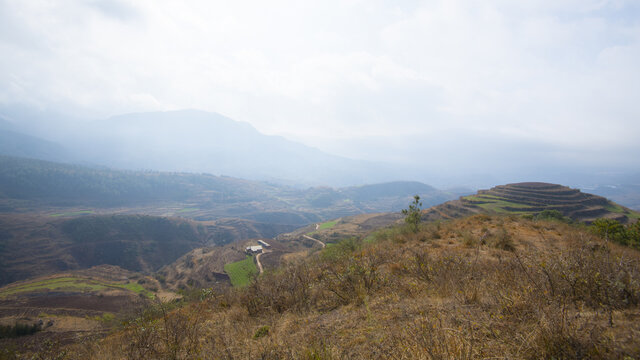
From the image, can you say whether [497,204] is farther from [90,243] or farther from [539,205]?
[90,243]

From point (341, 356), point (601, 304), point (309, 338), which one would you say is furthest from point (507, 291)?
point (309, 338)

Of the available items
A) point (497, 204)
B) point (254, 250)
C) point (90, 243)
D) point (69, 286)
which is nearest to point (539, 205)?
point (497, 204)

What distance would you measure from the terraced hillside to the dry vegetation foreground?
6402 cm

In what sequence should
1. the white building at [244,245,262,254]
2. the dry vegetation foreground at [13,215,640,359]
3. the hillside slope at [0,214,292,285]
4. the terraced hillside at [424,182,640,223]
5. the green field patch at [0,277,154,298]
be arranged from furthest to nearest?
the hillside slope at [0,214,292,285] < the white building at [244,245,262,254] < the terraced hillside at [424,182,640,223] < the green field patch at [0,277,154,298] < the dry vegetation foreground at [13,215,640,359]

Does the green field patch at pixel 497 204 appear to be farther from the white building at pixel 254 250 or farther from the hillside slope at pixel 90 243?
the hillside slope at pixel 90 243

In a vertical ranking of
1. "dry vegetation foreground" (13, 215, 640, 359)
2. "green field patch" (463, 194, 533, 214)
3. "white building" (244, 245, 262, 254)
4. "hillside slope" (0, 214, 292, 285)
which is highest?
"dry vegetation foreground" (13, 215, 640, 359)

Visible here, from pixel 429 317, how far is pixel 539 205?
80.5m

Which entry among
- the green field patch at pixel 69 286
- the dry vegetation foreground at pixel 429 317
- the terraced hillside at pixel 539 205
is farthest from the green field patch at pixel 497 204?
the green field patch at pixel 69 286

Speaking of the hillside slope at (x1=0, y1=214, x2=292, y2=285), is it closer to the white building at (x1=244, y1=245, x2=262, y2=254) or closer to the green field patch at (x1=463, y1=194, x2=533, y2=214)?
the white building at (x1=244, y1=245, x2=262, y2=254)

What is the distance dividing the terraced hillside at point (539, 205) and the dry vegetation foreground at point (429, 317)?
64.0 meters

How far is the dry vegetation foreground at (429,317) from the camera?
2.61 metres

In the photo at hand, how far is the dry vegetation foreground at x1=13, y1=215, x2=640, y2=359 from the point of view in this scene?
2.61 meters

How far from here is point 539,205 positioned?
60594 millimetres

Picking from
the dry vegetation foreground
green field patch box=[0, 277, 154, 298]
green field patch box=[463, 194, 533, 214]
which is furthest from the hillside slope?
green field patch box=[463, 194, 533, 214]
